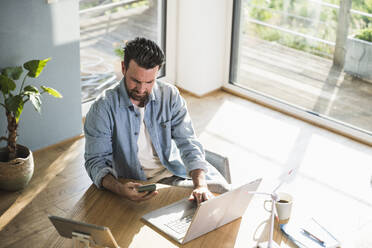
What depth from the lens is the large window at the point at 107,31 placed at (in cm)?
440

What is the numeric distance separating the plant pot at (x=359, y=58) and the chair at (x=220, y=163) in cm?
204

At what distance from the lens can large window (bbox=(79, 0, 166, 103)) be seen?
14.4 ft

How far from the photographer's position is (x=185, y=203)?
7.45ft

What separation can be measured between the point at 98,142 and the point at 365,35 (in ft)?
8.71

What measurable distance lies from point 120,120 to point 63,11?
158 cm

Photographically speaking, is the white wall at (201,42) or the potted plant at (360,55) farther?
the white wall at (201,42)

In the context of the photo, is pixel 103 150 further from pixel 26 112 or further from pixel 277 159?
pixel 277 159

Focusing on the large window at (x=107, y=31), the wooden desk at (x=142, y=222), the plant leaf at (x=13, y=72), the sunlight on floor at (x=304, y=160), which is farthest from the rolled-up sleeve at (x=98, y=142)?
the large window at (x=107, y=31)

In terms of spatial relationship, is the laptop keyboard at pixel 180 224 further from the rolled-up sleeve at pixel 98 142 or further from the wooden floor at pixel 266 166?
the wooden floor at pixel 266 166

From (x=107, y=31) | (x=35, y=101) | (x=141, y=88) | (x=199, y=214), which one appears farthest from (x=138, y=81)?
(x=107, y=31)

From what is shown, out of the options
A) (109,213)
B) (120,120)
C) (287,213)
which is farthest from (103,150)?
(287,213)

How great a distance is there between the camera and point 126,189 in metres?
2.26

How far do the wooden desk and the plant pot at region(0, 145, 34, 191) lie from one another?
136 centimetres

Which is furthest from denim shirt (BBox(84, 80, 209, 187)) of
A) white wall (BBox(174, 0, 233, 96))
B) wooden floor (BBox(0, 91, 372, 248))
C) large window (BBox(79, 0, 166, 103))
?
white wall (BBox(174, 0, 233, 96))
